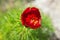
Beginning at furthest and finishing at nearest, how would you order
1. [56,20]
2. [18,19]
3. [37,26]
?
1. [56,20]
2. [18,19]
3. [37,26]

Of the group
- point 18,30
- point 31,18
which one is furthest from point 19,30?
point 31,18

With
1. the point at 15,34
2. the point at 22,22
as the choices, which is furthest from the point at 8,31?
the point at 22,22

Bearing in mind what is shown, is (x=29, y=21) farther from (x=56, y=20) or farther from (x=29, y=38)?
(x=56, y=20)

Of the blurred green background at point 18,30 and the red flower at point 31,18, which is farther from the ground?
the red flower at point 31,18

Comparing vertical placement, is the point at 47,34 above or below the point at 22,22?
below

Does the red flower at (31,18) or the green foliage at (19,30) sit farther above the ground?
the red flower at (31,18)
